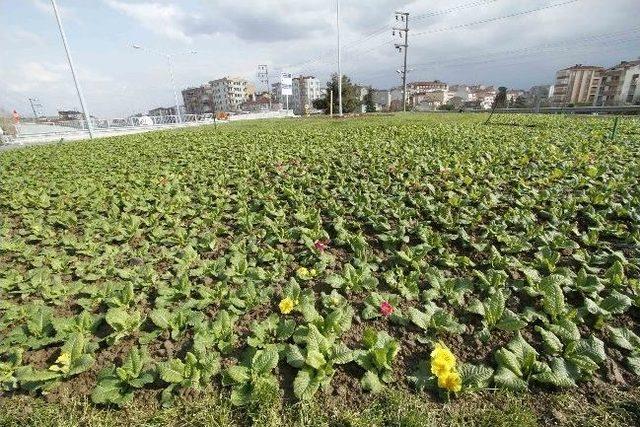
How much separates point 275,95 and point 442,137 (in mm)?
155710

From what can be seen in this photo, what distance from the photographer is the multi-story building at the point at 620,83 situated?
79.8 metres

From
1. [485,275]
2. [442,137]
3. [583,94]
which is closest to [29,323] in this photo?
[485,275]

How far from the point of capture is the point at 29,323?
2508 millimetres

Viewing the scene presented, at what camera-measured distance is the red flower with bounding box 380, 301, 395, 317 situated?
2521 millimetres

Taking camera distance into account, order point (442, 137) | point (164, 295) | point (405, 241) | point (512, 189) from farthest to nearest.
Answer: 1. point (442, 137)
2. point (512, 189)
3. point (405, 241)
4. point (164, 295)

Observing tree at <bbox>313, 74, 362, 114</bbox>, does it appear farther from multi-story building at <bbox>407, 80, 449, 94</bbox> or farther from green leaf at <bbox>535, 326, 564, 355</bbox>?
multi-story building at <bbox>407, 80, 449, 94</bbox>

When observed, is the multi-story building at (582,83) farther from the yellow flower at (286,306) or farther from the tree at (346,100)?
the yellow flower at (286,306)

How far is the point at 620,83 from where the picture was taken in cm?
8688

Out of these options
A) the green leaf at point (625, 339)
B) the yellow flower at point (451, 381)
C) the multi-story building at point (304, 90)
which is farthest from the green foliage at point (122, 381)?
the multi-story building at point (304, 90)

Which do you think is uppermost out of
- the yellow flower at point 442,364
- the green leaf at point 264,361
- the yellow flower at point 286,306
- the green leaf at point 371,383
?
the yellow flower at point 442,364

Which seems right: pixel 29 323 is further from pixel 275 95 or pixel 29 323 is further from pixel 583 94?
pixel 275 95

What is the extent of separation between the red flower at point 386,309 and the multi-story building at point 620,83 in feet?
327

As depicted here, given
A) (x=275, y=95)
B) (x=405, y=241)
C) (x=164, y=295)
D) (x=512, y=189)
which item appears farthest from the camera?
(x=275, y=95)

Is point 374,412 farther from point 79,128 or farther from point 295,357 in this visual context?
point 79,128
